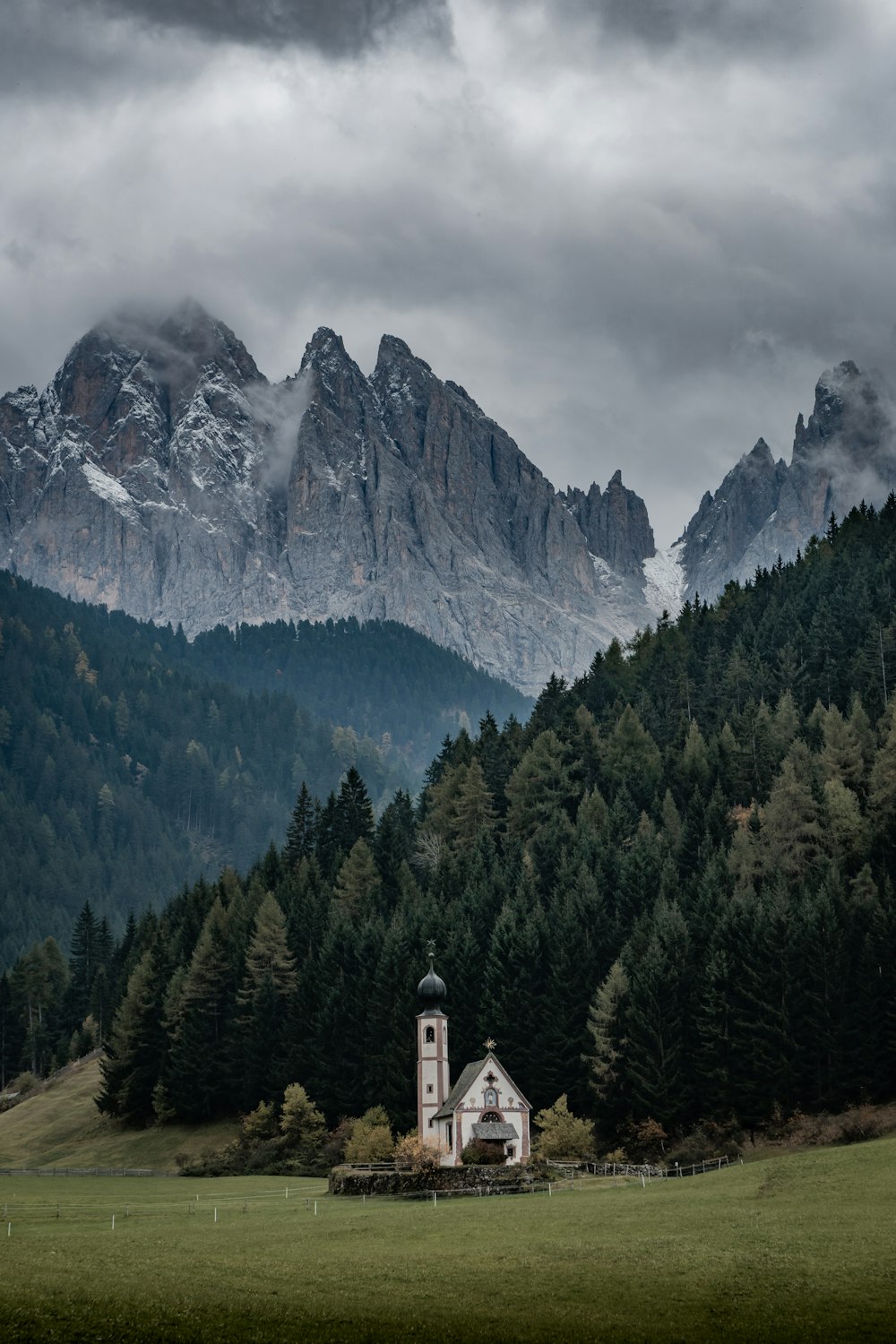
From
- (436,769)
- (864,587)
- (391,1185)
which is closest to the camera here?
(391,1185)

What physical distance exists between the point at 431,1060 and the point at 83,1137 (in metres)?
41.8

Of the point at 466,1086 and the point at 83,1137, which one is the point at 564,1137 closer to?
the point at 466,1086

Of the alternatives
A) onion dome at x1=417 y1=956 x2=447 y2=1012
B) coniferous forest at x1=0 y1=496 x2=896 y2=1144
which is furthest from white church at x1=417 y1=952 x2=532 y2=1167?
coniferous forest at x1=0 y1=496 x2=896 y2=1144

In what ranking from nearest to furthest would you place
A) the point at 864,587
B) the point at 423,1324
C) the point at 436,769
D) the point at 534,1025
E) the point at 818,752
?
the point at 423,1324, the point at 534,1025, the point at 818,752, the point at 864,587, the point at 436,769

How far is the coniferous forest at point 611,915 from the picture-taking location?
285 ft

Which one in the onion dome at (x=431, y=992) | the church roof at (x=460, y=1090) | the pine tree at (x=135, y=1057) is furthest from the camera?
the pine tree at (x=135, y=1057)

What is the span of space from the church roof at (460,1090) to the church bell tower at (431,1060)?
3.94 ft

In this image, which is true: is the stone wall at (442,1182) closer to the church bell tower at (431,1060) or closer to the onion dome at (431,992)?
the church bell tower at (431,1060)

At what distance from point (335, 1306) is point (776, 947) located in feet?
176

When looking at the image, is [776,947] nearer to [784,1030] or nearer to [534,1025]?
[784,1030]

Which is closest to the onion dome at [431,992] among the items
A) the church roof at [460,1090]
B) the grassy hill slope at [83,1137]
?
the church roof at [460,1090]

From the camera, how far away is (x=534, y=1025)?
320 ft

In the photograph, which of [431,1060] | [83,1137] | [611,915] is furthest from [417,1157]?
[83,1137]

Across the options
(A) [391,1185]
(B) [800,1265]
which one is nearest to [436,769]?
(A) [391,1185]
